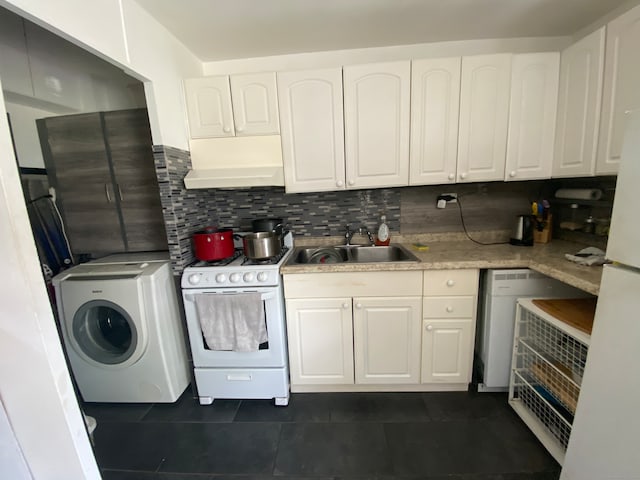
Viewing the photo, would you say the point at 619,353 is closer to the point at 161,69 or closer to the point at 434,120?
the point at 434,120

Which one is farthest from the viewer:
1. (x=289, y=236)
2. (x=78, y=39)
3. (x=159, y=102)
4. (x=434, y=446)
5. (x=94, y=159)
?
(x=289, y=236)

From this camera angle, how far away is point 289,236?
2156 millimetres

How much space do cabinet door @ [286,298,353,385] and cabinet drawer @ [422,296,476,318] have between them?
1.64 ft

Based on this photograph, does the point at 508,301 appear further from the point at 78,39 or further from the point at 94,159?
the point at 94,159

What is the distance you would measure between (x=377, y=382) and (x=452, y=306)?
27.9 inches

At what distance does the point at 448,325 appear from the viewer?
1672mm

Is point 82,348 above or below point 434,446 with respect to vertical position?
above

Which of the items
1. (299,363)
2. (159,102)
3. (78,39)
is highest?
(78,39)

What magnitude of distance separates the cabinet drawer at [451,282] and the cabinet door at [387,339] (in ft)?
0.42

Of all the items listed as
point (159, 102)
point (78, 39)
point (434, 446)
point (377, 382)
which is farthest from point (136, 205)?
point (434, 446)

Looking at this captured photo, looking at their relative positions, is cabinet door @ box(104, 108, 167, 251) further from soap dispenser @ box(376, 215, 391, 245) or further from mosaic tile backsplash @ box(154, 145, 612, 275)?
soap dispenser @ box(376, 215, 391, 245)

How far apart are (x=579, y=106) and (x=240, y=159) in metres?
2.14

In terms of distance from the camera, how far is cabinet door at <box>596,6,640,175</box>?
1.26 m

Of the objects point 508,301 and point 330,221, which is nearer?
point 508,301
